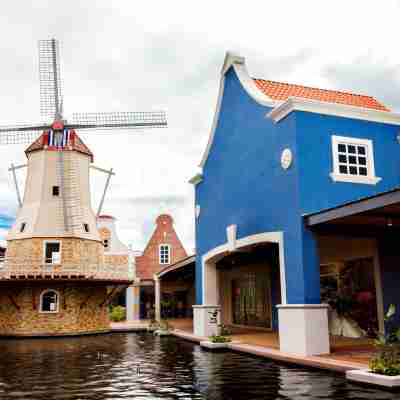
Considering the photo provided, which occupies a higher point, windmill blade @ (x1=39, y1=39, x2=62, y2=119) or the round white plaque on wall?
windmill blade @ (x1=39, y1=39, x2=62, y2=119)

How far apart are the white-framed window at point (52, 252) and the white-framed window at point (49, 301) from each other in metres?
1.43

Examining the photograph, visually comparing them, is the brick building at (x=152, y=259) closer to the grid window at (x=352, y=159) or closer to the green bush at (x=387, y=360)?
the grid window at (x=352, y=159)

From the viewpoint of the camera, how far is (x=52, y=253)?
→ 913 inches

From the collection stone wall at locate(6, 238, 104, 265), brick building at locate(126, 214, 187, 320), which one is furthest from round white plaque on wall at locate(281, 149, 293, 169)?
brick building at locate(126, 214, 187, 320)

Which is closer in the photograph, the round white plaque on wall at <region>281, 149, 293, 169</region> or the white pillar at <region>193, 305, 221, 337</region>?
the round white plaque on wall at <region>281, 149, 293, 169</region>

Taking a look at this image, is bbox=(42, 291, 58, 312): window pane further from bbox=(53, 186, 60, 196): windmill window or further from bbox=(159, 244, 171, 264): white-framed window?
bbox=(159, 244, 171, 264): white-framed window

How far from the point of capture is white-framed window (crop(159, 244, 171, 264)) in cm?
3206

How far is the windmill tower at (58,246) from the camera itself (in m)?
22.4

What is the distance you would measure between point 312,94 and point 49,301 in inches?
612

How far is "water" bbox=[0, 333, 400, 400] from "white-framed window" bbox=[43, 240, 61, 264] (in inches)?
403

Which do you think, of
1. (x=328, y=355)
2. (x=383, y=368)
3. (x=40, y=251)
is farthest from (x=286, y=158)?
(x=40, y=251)

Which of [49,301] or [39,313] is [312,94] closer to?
[49,301]

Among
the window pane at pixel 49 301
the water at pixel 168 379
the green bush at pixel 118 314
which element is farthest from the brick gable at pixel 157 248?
the water at pixel 168 379

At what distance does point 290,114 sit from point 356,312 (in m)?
6.31
